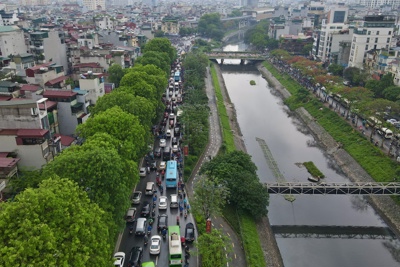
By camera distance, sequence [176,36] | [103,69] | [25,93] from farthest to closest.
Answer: [176,36]
[103,69]
[25,93]

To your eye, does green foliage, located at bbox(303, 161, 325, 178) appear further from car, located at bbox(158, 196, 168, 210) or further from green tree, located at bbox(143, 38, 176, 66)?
green tree, located at bbox(143, 38, 176, 66)

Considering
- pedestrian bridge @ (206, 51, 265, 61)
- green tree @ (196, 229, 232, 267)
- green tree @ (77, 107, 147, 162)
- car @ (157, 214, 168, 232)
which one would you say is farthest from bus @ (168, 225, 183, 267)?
pedestrian bridge @ (206, 51, 265, 61)

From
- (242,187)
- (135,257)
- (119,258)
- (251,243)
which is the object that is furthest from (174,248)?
(242,187)

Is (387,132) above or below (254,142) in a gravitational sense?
Result: above

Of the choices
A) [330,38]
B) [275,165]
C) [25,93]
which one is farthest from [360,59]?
[25,93]

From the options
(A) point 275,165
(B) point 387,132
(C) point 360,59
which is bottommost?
(A) point 275,165

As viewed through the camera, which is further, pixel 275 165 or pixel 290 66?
pixel 290 66

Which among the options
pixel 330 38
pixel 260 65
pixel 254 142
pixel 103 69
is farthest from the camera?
pixel 260 65

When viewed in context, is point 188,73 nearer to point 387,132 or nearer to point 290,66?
point 290,66
